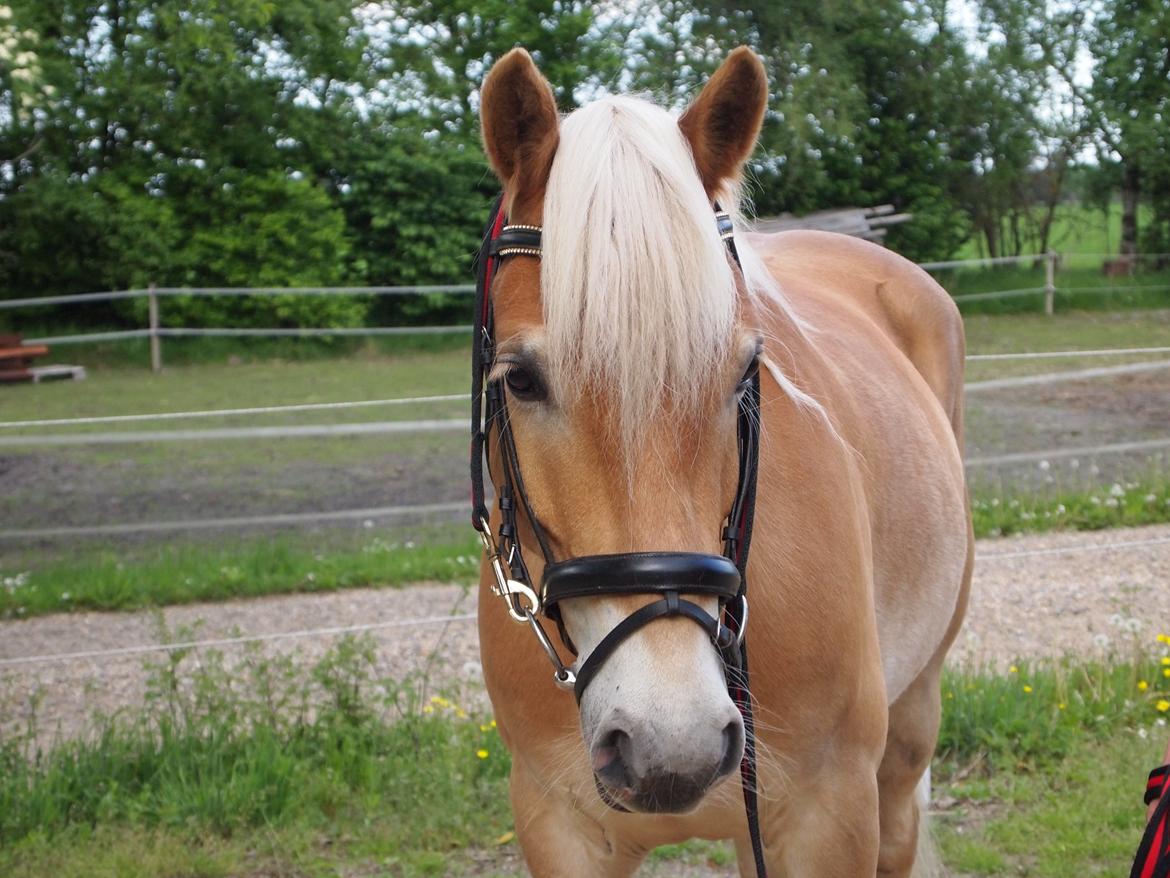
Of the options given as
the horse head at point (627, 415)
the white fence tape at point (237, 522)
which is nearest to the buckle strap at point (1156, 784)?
the horse head at point (627, 415)

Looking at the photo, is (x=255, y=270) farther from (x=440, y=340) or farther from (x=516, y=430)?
(x=516, y=430)

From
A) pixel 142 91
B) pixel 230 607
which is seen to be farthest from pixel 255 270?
pixel 230 607

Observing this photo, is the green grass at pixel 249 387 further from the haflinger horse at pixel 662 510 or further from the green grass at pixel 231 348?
the haflinger horse at pixel 662 510

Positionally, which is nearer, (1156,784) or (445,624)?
(1156,784)

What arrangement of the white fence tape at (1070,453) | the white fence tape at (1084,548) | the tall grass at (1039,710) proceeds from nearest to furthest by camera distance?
the tall grass at (1039,710) < the white fence tape at (1084,548) < the white fence tape at (1070,453)

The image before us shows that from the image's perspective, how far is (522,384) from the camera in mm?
1641

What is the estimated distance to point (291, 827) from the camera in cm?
357

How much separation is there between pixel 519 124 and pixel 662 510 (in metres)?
0.66

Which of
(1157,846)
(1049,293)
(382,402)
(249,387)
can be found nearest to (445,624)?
(382,402)

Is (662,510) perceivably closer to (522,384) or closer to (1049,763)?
(522,384)

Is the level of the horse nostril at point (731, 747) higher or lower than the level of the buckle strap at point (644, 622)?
lower

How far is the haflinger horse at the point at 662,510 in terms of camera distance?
1515mm

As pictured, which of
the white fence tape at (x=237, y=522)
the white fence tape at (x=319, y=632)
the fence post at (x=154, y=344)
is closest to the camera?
the white fence tape at (x=319, y=632)

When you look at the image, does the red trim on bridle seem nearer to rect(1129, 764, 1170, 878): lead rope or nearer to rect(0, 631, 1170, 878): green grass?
rect(1129, 764, 1170, 878): lead rope
